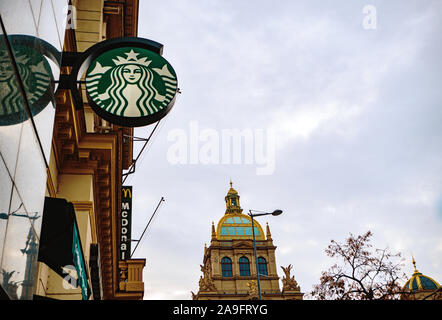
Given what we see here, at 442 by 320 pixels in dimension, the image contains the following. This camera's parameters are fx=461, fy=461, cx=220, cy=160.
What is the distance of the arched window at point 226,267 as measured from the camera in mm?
73688

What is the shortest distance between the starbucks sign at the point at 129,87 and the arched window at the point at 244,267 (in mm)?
68809

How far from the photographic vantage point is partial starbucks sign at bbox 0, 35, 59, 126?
415cm

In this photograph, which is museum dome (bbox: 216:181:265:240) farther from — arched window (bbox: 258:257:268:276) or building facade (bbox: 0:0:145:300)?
building facade (bbox: 0:0:145:300)

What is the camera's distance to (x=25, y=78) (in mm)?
4914

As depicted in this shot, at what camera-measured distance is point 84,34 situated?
45.6ft

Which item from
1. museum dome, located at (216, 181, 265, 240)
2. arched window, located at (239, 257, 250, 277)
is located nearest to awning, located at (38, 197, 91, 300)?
arched window, located at (239, 257, 250, 277)

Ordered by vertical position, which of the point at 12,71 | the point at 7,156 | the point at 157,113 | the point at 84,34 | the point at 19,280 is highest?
the point at 84,34

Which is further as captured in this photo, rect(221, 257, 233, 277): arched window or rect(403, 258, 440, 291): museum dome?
rect(403, 258, 440, 291): museum dome

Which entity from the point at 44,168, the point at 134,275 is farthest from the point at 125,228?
the point at 44,168

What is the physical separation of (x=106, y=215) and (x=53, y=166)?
15.3 ft

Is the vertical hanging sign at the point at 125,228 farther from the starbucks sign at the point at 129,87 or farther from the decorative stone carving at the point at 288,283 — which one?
the decorative stone carving at the point at 288,283

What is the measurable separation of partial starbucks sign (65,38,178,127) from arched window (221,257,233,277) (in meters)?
69.3

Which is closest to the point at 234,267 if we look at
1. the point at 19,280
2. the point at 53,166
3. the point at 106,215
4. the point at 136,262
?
the point at 136,262
